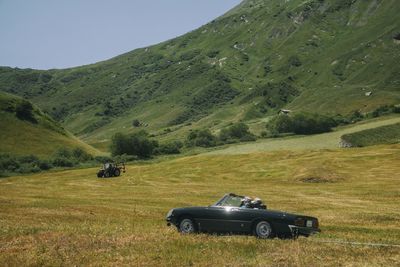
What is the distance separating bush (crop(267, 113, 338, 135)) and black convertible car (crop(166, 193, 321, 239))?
144082mm

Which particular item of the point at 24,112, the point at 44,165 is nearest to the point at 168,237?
the point at 44,165

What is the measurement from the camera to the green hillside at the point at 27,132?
130 m

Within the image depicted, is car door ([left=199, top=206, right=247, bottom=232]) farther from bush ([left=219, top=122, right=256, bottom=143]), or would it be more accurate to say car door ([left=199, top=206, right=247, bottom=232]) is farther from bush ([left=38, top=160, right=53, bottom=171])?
bush ([left=219, top=122, right=256, bottom=143])

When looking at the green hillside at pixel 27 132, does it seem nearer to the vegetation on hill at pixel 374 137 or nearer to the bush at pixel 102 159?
the bush at pixel 102 159

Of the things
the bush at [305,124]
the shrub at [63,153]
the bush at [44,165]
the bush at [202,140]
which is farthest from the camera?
the bush at [202,140]

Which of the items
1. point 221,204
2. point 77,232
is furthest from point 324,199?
point 77,232

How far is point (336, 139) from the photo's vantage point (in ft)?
426

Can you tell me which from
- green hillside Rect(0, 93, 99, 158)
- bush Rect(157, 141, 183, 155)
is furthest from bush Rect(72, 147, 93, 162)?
bush Rect(157, 141, 183, 155)

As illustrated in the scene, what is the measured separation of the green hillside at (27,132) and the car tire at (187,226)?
112 meters

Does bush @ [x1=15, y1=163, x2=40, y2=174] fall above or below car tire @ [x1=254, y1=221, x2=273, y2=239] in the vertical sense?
above

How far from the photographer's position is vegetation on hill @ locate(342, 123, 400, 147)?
116 m

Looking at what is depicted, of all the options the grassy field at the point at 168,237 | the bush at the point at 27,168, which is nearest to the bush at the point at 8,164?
the bush at the point at 27,168

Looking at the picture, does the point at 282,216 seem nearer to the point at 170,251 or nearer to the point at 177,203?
the point at 170,251

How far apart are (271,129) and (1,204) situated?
149337 mm
